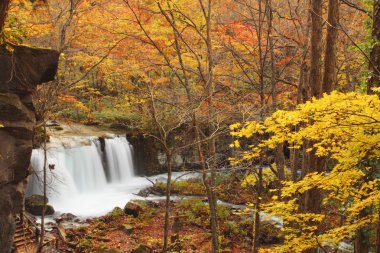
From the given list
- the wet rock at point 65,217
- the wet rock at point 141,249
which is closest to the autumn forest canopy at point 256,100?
the wet rock at point 141,249

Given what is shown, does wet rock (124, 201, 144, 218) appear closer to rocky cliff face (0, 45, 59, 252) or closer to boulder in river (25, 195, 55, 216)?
boulder in river (25, 195, 55, 216)

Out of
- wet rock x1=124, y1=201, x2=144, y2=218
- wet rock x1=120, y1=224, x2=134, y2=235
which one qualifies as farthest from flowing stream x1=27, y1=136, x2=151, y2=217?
wet rock x1=120, y1=224, x2=134, y2=235

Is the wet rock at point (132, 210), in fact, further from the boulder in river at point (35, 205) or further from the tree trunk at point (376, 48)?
the tree trunk at point (376, 48)

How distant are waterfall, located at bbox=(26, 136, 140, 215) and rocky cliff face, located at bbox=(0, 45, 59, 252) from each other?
7030 millimetres

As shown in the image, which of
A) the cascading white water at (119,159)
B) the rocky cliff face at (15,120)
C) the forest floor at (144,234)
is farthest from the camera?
the cascading white water at (119,159)

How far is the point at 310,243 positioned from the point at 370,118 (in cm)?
325

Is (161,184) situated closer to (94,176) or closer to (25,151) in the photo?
(94,176)

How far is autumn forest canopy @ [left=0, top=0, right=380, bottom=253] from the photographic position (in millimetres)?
5668

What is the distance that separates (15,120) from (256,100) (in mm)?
7984

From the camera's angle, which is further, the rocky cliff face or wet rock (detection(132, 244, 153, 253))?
wet rock (detection(132, 244, 153, 253))

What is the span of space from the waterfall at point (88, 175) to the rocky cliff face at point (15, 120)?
703cm

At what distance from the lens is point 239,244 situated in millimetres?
13406

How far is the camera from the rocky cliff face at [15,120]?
827cm

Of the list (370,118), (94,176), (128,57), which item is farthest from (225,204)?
(370,118)
